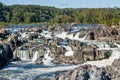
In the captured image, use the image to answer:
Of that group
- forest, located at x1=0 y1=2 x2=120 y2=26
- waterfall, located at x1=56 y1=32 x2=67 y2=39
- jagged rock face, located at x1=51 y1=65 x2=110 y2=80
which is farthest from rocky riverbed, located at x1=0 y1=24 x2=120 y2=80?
forest, located at x1=0 y1=2 x2=120 y2=26

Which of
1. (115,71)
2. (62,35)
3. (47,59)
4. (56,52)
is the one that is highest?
(115,71)

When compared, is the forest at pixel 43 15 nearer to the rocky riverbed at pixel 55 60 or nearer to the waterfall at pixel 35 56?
the rocky riverbed at pixel 55 60

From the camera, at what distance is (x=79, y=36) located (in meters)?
73.2

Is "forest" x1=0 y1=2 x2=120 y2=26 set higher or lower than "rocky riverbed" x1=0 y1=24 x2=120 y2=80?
lower

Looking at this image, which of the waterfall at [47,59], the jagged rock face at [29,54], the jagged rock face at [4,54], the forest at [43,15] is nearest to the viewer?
the jagged rock face at [4,54]

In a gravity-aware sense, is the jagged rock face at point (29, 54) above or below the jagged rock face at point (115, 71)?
below

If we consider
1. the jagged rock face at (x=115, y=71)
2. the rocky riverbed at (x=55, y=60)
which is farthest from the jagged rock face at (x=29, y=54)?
the jagged rock face at (x=115, y=71)

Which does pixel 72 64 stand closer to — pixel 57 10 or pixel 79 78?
pixel 79 78

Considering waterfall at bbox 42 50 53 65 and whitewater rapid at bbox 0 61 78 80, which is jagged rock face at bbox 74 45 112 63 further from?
waterfall at bbox 42 50 53 65

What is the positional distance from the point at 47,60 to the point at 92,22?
86.2m

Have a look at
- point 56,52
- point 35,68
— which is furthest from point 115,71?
point 56,52

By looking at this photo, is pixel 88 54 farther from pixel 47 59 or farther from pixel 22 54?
pixel 22 54

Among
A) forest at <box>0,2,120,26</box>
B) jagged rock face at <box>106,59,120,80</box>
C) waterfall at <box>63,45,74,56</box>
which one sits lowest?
forest at <box>0,2,120,26</box>

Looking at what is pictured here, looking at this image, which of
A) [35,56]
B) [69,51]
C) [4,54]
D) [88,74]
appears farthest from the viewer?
[69,51]
